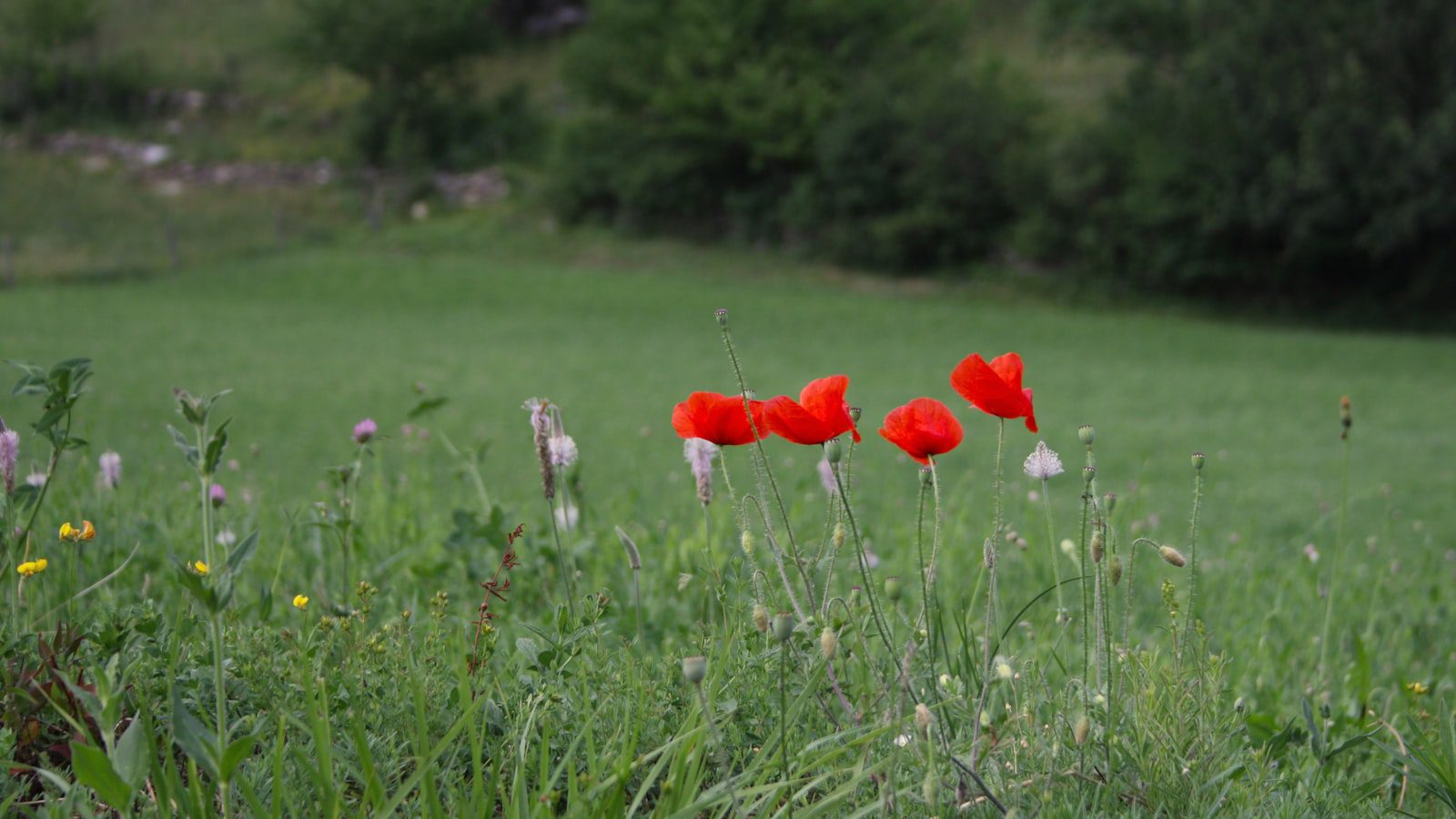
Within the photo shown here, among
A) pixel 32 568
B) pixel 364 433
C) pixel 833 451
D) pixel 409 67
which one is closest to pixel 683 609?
pixel 364 433

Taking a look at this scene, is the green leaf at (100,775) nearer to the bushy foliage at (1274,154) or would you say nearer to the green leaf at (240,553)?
the green leaf at (240,553)

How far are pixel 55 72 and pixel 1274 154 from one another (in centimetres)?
3624

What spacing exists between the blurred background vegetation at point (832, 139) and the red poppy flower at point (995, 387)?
19.8 m

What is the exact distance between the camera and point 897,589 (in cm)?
120

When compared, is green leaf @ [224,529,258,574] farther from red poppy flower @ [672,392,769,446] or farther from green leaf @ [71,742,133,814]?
red poppy flower @ [672,392,769,446]

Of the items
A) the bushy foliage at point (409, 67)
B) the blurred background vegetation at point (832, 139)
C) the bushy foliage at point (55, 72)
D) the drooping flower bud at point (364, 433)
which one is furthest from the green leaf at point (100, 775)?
the bushy foliage at point (55, 72)

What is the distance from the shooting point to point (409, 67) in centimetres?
3247

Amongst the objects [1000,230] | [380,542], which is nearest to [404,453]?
[380,542]

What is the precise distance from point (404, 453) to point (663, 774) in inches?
243

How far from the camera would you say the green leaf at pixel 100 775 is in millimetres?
1094

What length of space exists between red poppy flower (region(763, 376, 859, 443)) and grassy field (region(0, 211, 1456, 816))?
0.22 meters

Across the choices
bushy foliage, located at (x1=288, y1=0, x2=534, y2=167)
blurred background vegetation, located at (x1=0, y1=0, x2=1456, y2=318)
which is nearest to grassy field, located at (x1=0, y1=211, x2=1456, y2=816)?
blurred background vegetation, located at (x1=0, y1=0, x2=1456, y2=318)

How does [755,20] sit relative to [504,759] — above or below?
above

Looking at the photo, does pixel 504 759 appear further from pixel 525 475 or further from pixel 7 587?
pixel 525 475
